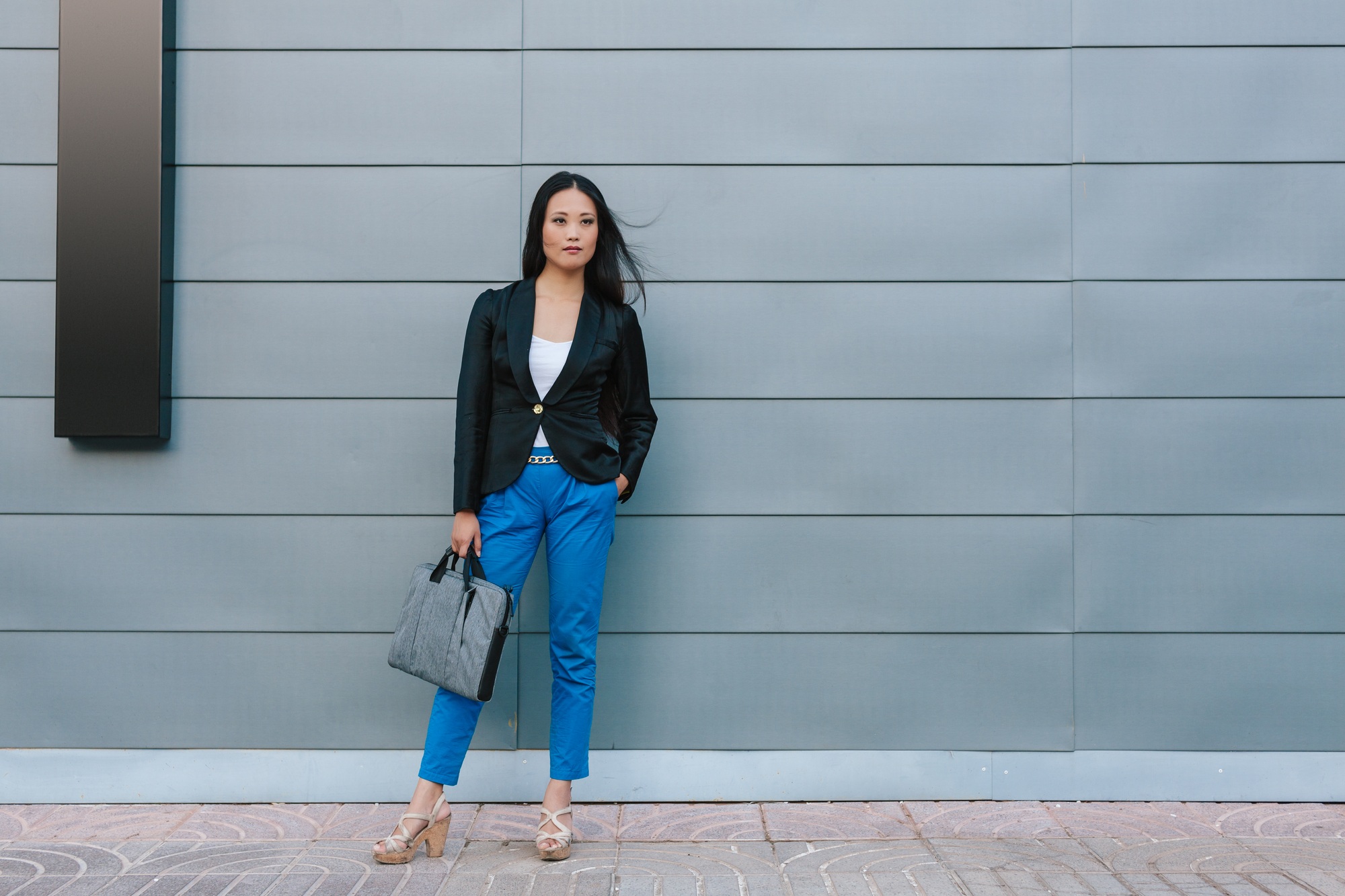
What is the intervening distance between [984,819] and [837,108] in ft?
8.13

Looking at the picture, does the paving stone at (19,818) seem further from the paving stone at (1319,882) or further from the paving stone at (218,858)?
the paving stone at (1319,882)

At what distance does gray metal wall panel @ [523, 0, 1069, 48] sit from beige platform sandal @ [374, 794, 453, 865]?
2560 millimetres

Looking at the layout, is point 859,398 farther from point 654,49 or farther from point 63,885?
point 63,885

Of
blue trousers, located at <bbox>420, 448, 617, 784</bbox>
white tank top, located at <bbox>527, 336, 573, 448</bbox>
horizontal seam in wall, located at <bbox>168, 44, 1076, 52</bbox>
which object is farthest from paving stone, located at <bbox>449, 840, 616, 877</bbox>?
horizontal seam in wall, located at <bbox>168, 44, 1076, 52</bbox>

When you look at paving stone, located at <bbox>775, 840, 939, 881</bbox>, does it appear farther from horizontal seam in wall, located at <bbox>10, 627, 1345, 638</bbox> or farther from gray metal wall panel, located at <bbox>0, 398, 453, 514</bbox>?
gray metal wall panel, located at <bbox>0, 398, 453, 514</bbox>

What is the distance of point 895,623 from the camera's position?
3.36 meters

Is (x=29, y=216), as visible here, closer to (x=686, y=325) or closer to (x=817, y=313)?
(x=686, y=325)

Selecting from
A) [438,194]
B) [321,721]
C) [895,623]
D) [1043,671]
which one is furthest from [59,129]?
[1043,671]

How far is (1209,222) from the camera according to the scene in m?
3.33

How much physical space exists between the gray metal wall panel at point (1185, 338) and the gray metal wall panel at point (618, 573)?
0.57 metres

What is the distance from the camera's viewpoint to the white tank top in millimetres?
2871

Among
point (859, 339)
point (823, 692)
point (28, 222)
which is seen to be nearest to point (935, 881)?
point (823, 692)

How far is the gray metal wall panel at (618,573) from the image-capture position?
332 cm

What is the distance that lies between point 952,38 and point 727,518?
6.11 feet
